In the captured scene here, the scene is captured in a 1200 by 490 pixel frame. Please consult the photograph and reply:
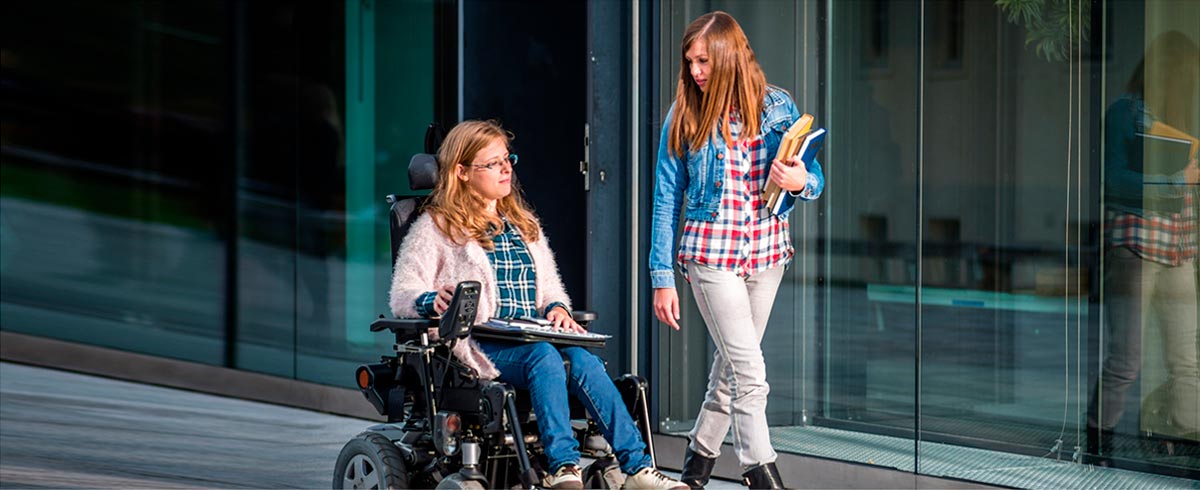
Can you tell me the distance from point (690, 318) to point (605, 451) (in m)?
1.88

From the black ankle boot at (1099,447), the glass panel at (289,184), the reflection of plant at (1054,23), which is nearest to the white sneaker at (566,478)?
the black ankle boot at (1099,447)

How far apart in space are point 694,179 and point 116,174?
5.38 metres

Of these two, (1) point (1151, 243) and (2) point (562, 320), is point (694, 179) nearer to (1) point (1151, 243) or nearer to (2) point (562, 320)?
(2) point (562, 320)

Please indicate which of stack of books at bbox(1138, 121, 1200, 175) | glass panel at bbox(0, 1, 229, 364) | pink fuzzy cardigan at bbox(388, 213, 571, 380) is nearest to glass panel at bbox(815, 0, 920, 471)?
stack of books at bbox(1138, 121, 1200, 175)

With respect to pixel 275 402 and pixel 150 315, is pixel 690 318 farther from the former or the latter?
pixel 150 315

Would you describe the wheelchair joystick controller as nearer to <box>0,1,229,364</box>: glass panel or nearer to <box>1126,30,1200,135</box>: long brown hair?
<box>1126,30,1200,135</box>: long brown hair

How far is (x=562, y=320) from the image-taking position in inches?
199

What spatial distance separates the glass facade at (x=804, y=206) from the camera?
589 cm

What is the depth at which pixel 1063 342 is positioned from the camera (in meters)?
6.16

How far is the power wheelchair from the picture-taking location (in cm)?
473

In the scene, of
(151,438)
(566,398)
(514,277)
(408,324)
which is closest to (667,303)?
(514,277)

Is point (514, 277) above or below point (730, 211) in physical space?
below

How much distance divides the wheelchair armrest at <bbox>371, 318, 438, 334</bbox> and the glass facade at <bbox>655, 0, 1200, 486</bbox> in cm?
188

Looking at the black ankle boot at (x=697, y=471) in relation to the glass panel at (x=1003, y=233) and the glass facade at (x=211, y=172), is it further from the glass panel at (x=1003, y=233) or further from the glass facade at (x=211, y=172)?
the glass facade at (x=211, y=172)
